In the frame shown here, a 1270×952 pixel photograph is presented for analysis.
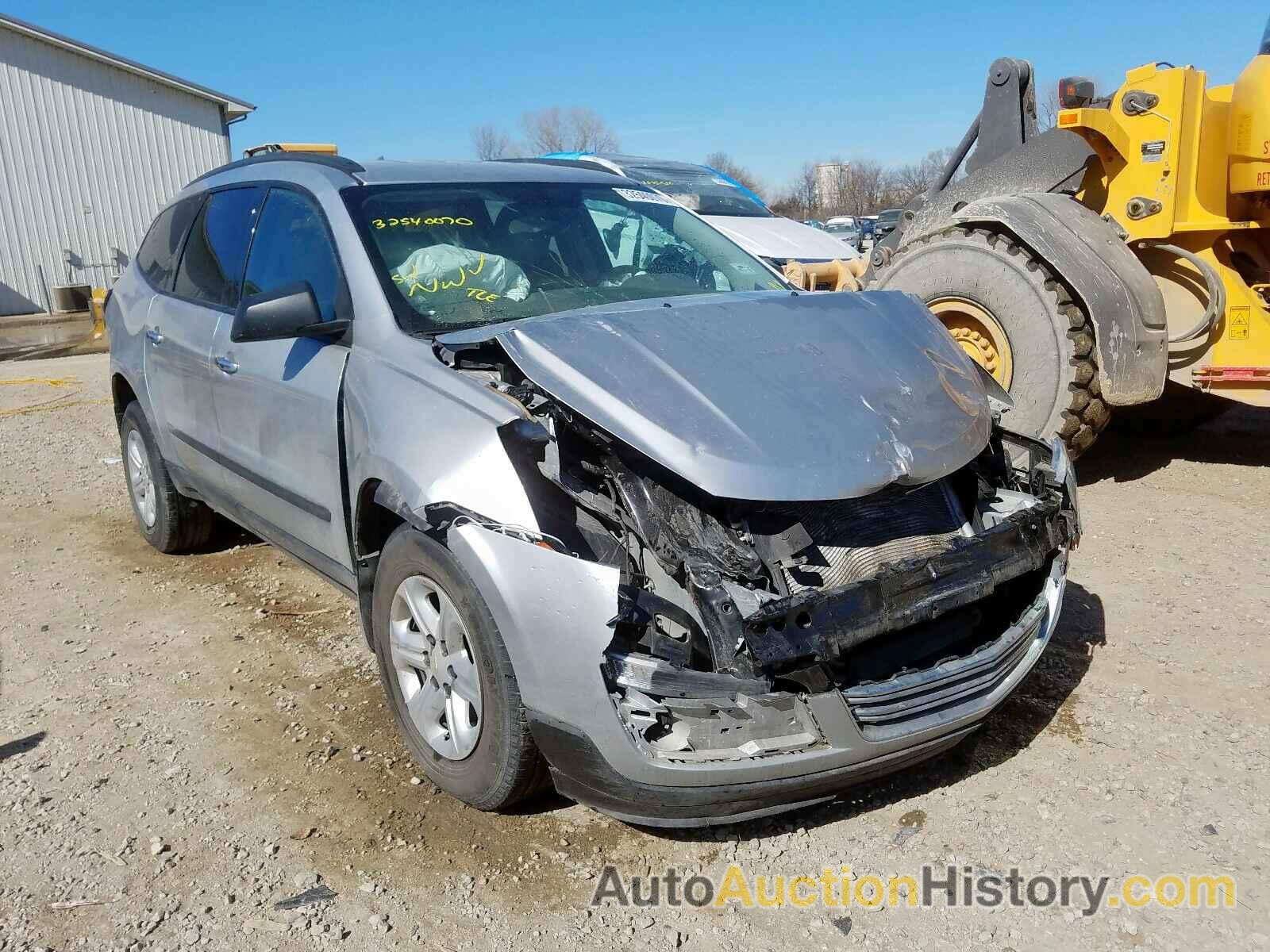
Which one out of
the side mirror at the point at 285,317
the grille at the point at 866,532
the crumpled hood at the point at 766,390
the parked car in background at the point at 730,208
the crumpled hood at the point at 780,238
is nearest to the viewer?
the crumpled hood at the point at 766,390

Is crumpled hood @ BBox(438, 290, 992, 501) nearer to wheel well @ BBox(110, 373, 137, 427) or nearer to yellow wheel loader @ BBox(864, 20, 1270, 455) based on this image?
yellow wheel loader @ BBox(864, 20, 1270, 455)

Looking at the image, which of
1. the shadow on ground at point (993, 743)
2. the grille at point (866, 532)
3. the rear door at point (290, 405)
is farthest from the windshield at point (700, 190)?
the grille at point (866, 532)

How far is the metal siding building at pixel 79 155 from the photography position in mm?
19906

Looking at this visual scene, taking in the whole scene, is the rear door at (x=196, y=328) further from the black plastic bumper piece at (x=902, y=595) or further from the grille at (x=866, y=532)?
the black plastic bumper piece at (x=902, y=595)

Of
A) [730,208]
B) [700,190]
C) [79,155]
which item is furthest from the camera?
[79,155]

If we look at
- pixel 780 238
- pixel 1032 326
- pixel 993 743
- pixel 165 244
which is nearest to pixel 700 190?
pixel 780 238

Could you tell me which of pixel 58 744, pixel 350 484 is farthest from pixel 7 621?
pixel 350 484

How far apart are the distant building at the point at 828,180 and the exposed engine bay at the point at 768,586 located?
214 ft

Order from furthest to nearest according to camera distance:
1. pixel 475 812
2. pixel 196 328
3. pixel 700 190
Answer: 1. pixel 700 190
2. pixel 196 328
3. pixel 475 812

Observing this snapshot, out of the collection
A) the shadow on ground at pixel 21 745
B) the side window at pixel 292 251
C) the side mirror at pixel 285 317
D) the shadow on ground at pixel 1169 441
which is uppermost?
the side window at pixel 292 251

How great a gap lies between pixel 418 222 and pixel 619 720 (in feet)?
6.64

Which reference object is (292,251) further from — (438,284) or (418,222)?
(438,284)

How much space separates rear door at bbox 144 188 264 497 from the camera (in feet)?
13.5

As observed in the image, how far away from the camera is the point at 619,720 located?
2381 millimetres
